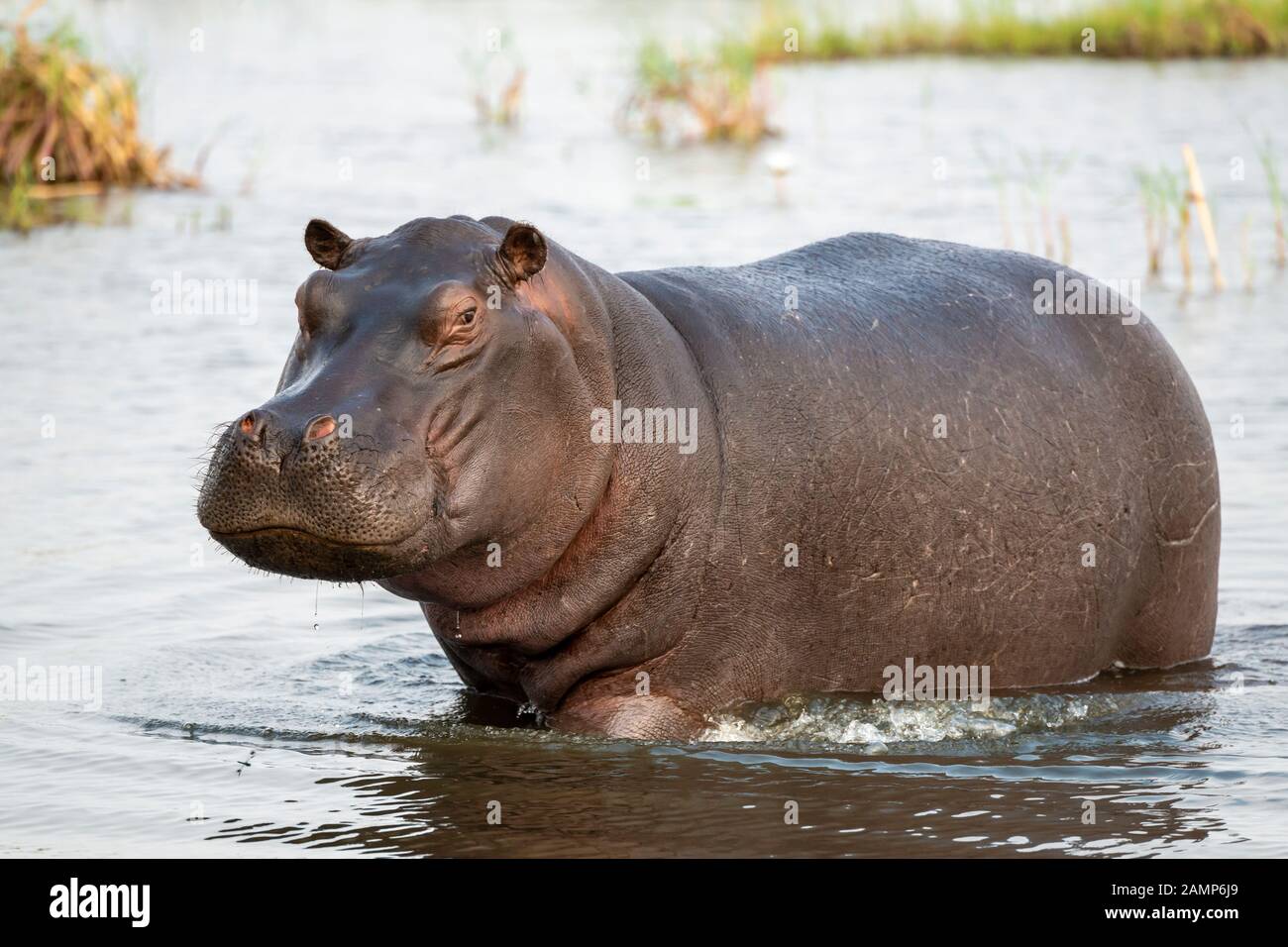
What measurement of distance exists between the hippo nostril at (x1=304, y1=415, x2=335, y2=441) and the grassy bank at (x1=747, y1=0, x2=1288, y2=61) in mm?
20543

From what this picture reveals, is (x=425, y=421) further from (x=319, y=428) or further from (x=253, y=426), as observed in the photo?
(x=253, y=426)

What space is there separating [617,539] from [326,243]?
48.5 inches

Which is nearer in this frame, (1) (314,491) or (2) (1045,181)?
(1) (314,491)

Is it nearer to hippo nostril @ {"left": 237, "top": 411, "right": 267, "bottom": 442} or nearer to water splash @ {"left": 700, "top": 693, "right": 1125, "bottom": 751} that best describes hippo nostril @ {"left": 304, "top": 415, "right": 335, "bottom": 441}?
hippo nostril @ {"left": 237, "top": 411, "right": 267, "bottom": 442}

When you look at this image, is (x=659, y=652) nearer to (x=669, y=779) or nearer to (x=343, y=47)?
(x=669, y=779)

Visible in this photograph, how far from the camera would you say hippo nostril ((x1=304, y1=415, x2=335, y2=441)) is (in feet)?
17.6

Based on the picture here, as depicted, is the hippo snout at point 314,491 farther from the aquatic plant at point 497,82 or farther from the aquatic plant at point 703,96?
the aquatic plant at point 497,82

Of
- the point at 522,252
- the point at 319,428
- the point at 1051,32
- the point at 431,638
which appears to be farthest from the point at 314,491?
the point at 1051,32

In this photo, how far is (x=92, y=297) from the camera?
46.8 feet

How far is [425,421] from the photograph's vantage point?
5.58 m

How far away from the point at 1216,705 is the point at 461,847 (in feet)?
9.46

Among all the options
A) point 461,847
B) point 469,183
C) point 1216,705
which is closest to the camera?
point 461,847

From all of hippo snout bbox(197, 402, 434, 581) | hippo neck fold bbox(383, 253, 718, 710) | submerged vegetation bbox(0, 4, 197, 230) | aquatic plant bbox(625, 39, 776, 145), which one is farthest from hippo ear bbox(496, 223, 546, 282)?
aquatic plant bbox(625, 39, 776, 145)

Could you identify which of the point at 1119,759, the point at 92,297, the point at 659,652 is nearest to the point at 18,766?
the point at 659,652
